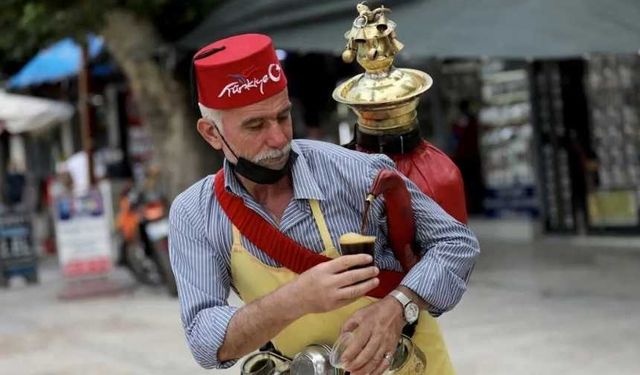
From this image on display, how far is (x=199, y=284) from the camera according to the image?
91.1 inches

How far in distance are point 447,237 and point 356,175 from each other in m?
0.25

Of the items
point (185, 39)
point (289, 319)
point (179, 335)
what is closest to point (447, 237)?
point (289, 319)

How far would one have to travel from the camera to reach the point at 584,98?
40.7 feet

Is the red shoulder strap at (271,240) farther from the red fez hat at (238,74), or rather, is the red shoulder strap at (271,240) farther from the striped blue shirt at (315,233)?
the red fez hat at (238,74)

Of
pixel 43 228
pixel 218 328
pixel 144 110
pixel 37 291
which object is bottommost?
pixel 43 228

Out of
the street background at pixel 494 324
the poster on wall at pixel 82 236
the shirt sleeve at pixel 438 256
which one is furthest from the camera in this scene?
the poster on wall at pixel 82 236

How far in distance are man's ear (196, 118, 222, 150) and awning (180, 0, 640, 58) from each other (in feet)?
15.4

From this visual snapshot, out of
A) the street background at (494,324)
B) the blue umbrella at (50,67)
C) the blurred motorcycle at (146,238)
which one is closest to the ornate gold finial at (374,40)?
the street background at (494,324)

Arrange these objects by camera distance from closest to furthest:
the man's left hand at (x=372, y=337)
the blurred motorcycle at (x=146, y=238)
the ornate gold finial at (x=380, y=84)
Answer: the man's left hand at (x=372, y=337) → the ornate gold finial at (x=380, y=84) → the blurred motorcycle at (x=146, y=238)

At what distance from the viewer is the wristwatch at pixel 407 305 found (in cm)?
223

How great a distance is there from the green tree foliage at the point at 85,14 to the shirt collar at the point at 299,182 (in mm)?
8626

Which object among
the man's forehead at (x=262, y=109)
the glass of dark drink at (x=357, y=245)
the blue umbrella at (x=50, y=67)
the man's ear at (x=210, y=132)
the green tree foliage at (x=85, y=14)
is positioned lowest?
the blue umbrella at (x=50, y=67)

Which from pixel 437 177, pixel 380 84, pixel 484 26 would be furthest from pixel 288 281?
pixel 484 26

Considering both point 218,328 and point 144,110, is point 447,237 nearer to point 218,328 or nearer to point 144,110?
point 218,328
